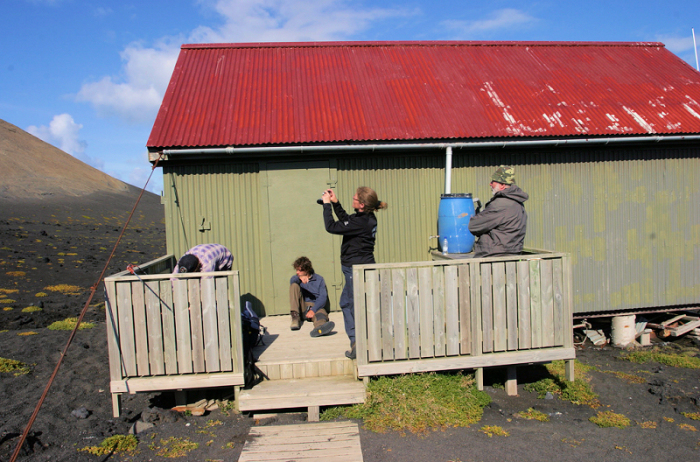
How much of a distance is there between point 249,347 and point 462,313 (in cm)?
223

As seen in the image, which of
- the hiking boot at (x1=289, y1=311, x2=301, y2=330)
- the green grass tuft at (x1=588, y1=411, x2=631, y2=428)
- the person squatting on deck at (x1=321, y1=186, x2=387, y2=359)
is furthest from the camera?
the hiking boot at (x1=289, y1=311, x2=301, y2=330)

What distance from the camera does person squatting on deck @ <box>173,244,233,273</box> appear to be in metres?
4.89

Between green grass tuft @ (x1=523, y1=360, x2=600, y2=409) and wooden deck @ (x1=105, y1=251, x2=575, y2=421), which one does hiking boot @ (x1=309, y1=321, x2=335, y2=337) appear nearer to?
wooden deck @ (x1=105, y1=251, x2=575, y2=421)

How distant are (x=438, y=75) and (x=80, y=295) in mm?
10192

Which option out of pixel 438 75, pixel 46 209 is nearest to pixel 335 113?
pixel 438 75

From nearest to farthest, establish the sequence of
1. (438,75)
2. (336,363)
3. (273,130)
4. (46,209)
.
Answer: (336,363), (273,130), (438,75), (46,209)

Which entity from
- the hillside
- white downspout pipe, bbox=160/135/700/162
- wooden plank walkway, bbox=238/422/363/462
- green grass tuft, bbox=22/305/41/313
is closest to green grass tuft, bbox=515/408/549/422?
wooden plank walkway, bbox=238/422/363/462

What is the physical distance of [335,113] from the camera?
7.57m

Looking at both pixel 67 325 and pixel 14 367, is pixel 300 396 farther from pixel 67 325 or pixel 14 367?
pixel 67 325

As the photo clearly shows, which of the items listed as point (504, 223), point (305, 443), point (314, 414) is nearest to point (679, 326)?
point (504, 223)

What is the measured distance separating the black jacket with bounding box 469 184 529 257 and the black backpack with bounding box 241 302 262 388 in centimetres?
267

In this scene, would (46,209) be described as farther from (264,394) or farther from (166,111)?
(264,394)

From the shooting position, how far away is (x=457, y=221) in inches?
265

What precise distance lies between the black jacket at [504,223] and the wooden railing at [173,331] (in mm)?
2718
